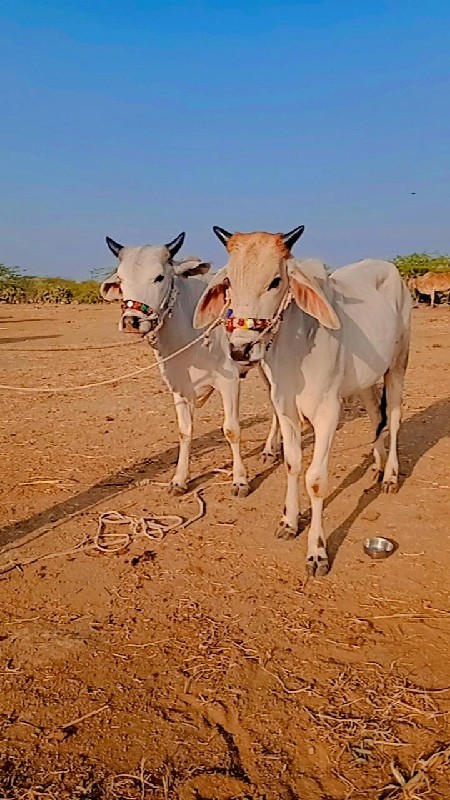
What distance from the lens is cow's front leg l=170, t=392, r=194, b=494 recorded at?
567cm

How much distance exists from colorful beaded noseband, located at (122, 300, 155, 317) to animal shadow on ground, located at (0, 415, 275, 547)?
178cm

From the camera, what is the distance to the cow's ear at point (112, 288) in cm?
532

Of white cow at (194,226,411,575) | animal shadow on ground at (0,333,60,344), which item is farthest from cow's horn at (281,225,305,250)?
animal shadow on ground at (0,333,60,344)

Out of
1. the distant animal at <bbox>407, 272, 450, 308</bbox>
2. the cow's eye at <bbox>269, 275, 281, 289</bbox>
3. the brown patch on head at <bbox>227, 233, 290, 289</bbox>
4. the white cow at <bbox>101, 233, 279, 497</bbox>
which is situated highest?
the brown patch on head at <bbox>227, 233, 290, 289</bbox>

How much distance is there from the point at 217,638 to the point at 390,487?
264 cm

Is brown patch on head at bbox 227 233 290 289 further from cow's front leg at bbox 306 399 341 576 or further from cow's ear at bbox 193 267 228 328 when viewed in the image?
cow's front leg at bbox 306 399 341 576

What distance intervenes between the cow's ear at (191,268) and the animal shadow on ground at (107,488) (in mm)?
1944

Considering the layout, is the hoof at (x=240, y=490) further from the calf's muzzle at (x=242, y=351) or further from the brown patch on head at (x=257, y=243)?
the brown patch on head at (x=257, y=243)

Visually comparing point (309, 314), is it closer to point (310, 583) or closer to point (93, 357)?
point (310, 583)

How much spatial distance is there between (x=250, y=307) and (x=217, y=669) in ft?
6.51

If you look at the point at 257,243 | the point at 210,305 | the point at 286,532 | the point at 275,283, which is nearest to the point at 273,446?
the point at 286,532

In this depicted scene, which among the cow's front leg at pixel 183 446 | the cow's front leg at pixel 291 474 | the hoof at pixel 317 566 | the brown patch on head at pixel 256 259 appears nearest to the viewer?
the brown patch on head at pixel 256 259

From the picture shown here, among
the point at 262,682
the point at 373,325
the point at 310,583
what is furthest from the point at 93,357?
the point at 262,682

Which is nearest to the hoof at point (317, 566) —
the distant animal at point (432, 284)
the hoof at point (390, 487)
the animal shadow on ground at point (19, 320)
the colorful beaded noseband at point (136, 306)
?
the hoof at point (390, 487)
